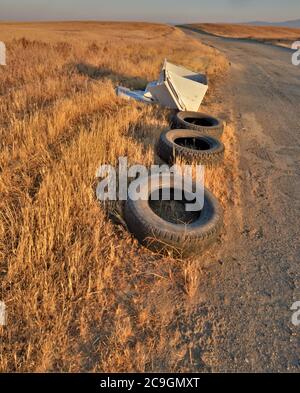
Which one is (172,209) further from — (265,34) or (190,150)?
(265,34)

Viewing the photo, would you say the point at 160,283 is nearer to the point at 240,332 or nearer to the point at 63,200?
the point at 240,332

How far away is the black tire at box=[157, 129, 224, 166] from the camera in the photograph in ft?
16.1

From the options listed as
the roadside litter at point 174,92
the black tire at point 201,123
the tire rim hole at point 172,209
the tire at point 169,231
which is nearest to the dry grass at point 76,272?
the tire at point 169,231

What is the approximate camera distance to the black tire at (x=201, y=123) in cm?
620

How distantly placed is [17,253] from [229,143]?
5126mm

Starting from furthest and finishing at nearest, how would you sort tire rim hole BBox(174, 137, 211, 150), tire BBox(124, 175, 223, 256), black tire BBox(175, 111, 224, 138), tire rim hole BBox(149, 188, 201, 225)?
1. black tire BBox(175, 111, 224, 138)
2. tire rim hole BBox(174, 137, 211, 150)
3. tire rim hole BBox(149, 188, 201, 225)
4. tire BBox(124, 175, 223, 256)

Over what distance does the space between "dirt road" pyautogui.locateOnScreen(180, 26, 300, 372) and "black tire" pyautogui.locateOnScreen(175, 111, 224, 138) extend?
623mm

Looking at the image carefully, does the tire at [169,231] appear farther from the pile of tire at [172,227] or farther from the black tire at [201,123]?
the black tire at [201,123]

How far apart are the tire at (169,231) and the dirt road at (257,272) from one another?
0.32 meters

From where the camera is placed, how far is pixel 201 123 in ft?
23.7

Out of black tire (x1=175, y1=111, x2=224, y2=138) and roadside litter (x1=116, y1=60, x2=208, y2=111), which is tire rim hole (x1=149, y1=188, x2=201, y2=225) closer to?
black tire (x1=175, y1=111, x2=224, y2=138)

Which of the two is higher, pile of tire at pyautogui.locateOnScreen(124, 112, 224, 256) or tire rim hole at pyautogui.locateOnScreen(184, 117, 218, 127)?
tire rim hole at pyautogui.locateOnScreen(184, 117, 218, 127)

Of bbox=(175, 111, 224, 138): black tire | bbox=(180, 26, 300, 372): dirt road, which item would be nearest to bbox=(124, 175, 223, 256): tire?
bbox=(180, 26, 300, 372): dirt road

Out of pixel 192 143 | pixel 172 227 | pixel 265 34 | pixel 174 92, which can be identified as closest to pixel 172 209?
pixel 172 227
